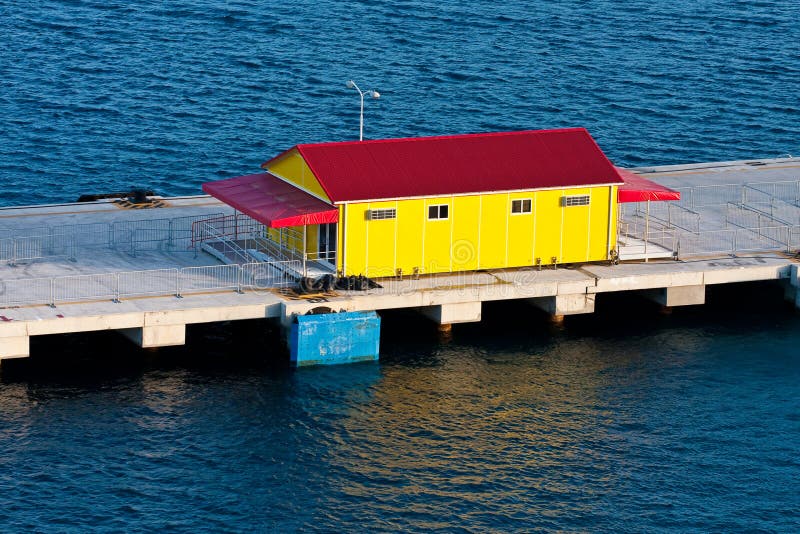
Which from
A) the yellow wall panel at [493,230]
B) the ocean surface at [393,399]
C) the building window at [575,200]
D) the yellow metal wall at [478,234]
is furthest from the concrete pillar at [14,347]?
the building window at [575,200]

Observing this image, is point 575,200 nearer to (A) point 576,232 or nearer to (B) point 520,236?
(A) point 576,232

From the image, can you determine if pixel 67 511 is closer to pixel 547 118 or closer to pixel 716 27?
pixel 547 118

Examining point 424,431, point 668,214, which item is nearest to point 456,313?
point 424,431

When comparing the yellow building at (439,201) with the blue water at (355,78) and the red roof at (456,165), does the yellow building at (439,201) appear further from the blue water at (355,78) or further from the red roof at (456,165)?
the blue water at (355,78)

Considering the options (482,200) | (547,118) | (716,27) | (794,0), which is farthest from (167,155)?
(794,0)

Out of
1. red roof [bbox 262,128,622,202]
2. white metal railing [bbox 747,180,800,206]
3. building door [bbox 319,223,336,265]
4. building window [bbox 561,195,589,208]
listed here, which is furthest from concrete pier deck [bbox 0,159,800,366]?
white metal railing [bbox 747,180,800,206]

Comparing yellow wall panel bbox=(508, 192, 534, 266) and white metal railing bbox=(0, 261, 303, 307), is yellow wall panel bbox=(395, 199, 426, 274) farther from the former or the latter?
white metal railing bbox=(0, 261, 303, 307)
